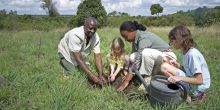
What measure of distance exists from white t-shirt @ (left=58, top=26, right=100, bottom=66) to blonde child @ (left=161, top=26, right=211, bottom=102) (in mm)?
1739

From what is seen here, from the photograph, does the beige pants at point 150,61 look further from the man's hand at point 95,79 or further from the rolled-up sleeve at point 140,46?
the man's hand at point 95,79

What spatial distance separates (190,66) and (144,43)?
3.33 ft

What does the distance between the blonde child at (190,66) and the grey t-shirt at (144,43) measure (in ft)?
2.36

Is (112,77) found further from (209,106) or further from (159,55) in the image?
(209,106)

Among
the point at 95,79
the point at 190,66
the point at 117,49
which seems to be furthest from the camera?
the point at 117,49

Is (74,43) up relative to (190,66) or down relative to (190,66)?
up

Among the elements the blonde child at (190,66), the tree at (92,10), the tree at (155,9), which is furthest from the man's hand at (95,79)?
the tree at (155,9)

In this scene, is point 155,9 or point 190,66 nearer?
point 190,66

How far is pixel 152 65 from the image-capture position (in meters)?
4.52

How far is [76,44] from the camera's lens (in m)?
4.91

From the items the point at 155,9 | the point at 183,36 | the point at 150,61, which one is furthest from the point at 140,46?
the point at 155,9

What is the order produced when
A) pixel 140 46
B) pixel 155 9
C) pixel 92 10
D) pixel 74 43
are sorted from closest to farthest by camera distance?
pixel 140 46 < pixel 74 43 < pixel 92 10 < pixel 155 9

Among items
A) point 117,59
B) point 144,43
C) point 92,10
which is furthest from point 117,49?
point 92,10

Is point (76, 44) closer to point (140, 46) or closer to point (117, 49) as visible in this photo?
point (117, 49)
